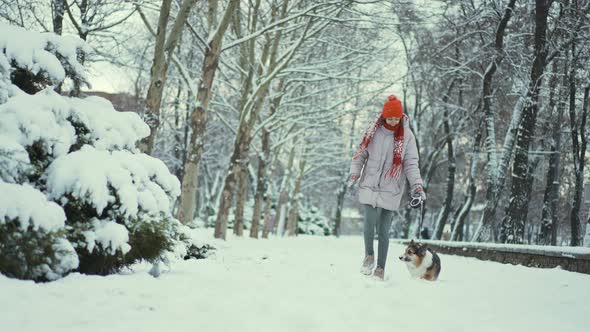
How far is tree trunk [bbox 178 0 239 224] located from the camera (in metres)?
11.2

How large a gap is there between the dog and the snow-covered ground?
49 cm

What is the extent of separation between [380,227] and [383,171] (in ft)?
2.09

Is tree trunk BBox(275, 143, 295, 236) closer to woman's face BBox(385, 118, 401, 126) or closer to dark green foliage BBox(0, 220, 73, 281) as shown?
woman's face BBox(385, 118, 401, 126)

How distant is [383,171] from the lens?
20.0 feet

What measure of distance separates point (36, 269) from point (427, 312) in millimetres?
2785

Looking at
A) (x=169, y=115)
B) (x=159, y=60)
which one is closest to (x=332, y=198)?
(x=169, y=115)

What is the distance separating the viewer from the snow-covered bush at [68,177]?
138 inches

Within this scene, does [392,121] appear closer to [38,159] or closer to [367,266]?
[367,266]

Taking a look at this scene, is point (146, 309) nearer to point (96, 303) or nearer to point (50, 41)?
point (96, 303)

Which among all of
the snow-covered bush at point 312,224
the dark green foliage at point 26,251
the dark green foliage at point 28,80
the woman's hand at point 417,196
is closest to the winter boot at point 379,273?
the woman's hand at point 417,196

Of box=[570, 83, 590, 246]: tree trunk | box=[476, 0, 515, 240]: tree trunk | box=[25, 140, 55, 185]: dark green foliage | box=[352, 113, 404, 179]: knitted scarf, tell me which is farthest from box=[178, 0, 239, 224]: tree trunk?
box=[570, 83, 590, 246]: tree trunk

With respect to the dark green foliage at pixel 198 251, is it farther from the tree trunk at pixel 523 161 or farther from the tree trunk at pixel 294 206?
the tree trunk at pixel 294 206

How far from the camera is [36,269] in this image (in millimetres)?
3480

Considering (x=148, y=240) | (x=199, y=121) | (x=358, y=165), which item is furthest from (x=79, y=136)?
(x=199, y=121)
